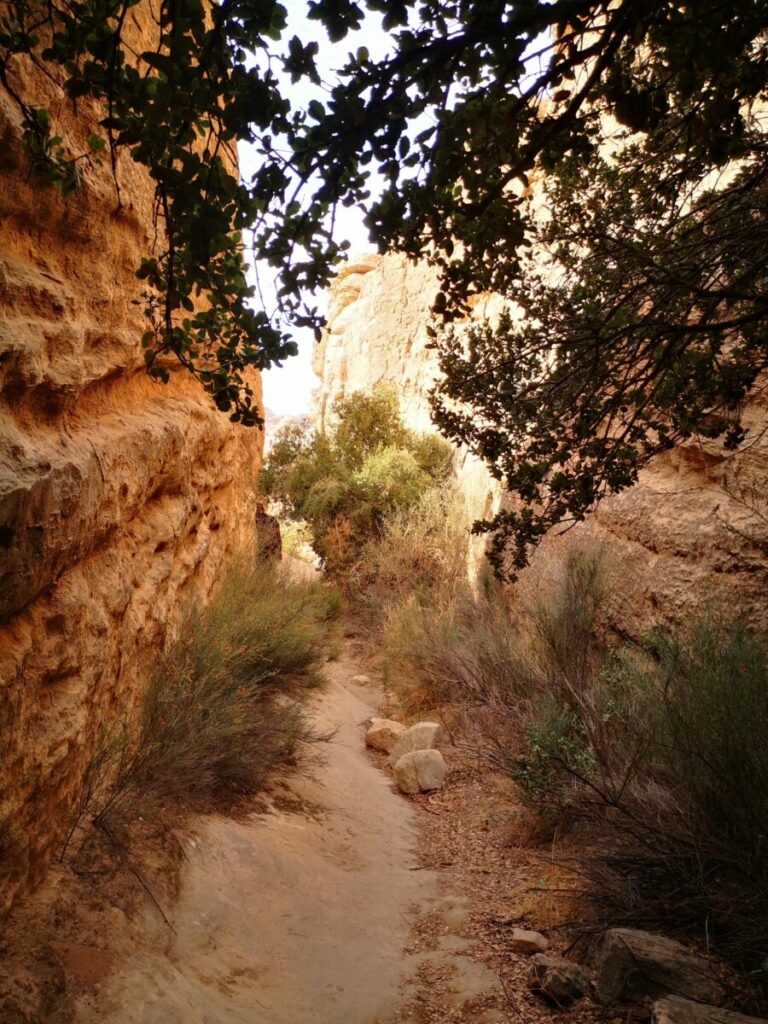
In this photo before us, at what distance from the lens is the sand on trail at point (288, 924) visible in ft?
8.71

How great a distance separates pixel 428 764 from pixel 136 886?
3.80 meters

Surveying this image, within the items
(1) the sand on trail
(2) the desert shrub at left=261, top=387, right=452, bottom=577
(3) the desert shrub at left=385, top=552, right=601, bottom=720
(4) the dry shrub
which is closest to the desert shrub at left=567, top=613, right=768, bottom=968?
(4) the dry shrub

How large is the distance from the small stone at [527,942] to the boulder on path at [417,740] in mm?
3241

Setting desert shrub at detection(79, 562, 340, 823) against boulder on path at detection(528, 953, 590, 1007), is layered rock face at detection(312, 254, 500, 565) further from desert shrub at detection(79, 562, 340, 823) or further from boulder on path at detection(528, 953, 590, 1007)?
boulder on path at detection(528, 953, 590, 1007)

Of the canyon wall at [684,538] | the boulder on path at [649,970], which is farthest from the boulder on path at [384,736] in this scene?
the boulder on path at [649,970]

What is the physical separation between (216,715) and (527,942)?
2342mm

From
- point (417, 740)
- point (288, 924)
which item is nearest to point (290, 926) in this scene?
point (288, 924)

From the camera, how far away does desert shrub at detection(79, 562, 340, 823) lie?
366 cm

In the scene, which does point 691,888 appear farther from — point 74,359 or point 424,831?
point 74,359

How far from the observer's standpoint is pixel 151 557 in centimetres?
459

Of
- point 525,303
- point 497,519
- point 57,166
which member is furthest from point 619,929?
point 57,166

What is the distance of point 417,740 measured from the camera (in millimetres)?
7066

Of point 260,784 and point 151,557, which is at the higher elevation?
point 151,557

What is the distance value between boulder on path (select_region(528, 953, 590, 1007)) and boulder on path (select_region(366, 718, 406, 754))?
4.26 meters
